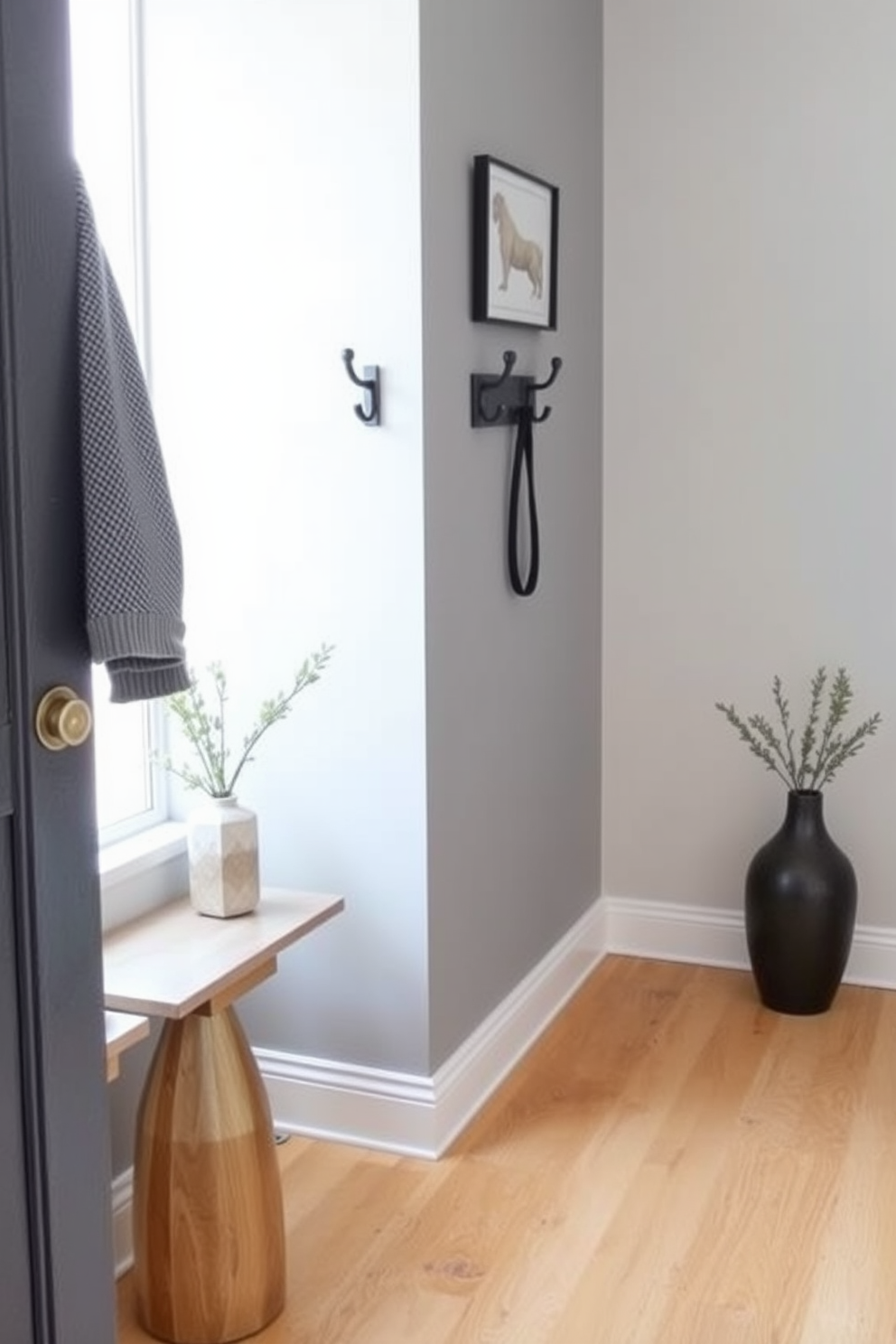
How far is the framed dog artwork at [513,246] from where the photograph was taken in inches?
103

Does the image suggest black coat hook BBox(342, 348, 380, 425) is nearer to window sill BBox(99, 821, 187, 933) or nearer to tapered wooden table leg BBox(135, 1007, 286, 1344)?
window sill BBox(99, 821, 187, 933)

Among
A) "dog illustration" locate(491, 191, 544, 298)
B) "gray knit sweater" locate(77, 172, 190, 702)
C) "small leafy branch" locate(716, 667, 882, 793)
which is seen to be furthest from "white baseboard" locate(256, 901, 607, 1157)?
"dog illustration" locate(491, 191, 544, 298)

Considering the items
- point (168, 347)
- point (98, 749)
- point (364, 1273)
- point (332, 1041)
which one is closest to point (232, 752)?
point (98, 749)

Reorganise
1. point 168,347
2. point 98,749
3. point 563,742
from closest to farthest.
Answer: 1. point 98,749
2. point 168,347
3. point 563,742

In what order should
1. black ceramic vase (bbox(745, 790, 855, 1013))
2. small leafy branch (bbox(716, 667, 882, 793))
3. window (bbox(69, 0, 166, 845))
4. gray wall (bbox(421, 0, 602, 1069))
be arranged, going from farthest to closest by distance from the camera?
small leafy branch (bbox(716, 667, 882, 793)), black ceramic vase (bbox(745, 790, 855, 1013)), gray wall (bbox(421, 0, 602, 1069)), window (bbox(69, 0, 166, 845))

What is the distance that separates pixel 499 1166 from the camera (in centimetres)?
258

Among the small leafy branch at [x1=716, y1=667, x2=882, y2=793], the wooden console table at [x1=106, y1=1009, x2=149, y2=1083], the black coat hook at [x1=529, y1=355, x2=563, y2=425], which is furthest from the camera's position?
the small leafy branch at [x1=716, y1=667, x2=882, y2=793]

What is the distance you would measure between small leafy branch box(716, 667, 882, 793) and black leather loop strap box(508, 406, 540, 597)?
724mm

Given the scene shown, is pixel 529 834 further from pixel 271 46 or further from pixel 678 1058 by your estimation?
pixel 271 46

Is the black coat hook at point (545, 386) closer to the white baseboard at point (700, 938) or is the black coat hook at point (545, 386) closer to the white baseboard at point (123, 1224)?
the white baseboard at point (700, 938)

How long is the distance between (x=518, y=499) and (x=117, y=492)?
4.91ft

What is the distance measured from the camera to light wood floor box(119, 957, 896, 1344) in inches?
84.7

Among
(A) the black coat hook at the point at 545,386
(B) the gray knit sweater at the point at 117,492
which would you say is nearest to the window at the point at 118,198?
(A) the black coat hook at the point at 545,386

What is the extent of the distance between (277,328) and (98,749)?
2.45ft
